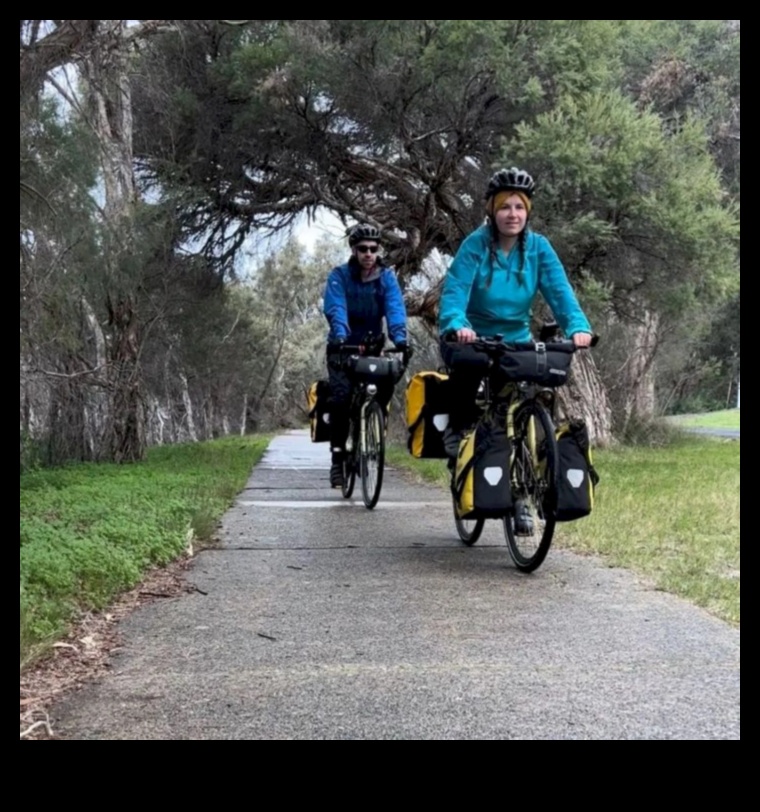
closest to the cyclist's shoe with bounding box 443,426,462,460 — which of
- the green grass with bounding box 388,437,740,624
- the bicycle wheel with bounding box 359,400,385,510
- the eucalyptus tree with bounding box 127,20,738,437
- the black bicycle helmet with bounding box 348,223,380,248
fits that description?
the green grass with bounding box 388,437,740,624

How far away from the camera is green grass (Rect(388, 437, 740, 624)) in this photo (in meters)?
4.15

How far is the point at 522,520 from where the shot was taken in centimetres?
442

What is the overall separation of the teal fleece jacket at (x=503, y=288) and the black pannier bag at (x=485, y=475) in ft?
1.96

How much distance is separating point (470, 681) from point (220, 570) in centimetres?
208

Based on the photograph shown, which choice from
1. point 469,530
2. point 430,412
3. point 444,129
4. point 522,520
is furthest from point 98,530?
point 444,129

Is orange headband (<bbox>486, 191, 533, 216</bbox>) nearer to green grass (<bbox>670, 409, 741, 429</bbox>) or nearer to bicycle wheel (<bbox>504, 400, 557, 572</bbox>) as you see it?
bicycle wheel (<bbox>504, 400, 557, 572</bbox>)

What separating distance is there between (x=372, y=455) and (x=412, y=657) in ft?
12.6

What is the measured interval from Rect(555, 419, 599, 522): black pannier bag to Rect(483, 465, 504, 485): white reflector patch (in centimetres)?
33

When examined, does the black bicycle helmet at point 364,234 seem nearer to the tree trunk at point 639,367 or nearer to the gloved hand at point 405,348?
the gloved hand at point 405,348

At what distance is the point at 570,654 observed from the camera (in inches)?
122

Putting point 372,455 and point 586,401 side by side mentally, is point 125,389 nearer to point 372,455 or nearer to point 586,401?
point 372,455

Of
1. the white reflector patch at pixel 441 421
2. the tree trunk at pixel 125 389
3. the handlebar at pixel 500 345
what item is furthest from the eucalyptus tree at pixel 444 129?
the handlebar at pixel 500 345
